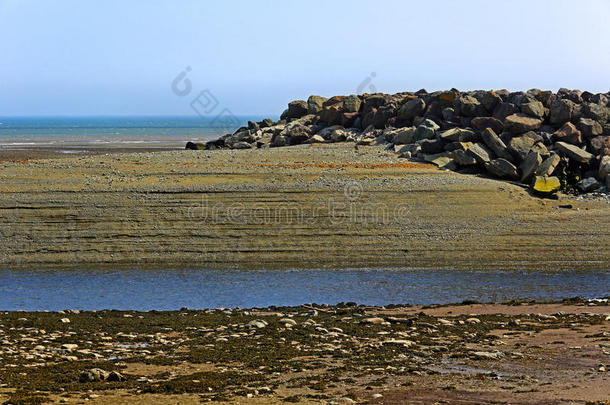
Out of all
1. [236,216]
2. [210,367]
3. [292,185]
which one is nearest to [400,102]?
[292,185]

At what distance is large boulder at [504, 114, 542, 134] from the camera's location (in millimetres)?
27609

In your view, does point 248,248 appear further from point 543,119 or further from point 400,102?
point 400,102

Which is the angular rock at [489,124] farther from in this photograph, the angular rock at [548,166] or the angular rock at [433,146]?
the angular rock at [548,166]

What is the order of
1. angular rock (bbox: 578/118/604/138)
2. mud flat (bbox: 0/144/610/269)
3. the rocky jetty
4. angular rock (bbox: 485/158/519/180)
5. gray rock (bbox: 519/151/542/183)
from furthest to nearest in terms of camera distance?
angular rock (bbox: 578/118/604/138)
the rocky jetty
angular rock (bbox: 485/158/519/180)
gray rock (bbox: 519/151/542/183)
mud flat (bbox: 0/144/610/269)

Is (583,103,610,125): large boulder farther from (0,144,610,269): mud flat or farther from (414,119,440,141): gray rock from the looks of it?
(414,119,440,141): gray rock

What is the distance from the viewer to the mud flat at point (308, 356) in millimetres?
9148

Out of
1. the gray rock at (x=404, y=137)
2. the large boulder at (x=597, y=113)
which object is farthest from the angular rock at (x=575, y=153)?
the gray rock at (x=404, y=137)

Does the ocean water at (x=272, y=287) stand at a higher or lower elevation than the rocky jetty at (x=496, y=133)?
lower

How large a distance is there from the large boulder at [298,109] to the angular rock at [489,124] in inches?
563

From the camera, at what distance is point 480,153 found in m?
26.6

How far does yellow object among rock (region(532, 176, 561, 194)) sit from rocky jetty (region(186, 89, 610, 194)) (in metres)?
0.03

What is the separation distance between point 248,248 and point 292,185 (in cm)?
364

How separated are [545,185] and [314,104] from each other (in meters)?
18.7

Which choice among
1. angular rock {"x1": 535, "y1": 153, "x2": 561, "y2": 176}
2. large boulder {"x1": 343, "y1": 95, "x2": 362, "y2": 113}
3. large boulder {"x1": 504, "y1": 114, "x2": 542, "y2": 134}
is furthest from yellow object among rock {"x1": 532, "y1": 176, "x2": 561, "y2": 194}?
large boulder {"x1": 343, "y1": 95, "x2": 362, "y2": 113}
